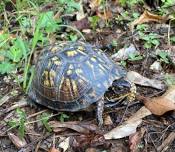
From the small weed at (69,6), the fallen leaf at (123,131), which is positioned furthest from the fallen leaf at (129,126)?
the small weed at (69,6)

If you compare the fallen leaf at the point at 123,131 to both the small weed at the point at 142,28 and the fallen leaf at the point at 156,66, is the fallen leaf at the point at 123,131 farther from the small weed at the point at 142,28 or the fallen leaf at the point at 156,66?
the small weed at the point at 142,28

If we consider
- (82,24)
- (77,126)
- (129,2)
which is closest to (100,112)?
(77,126)

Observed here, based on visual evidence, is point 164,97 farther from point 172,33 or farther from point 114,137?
point 172,33

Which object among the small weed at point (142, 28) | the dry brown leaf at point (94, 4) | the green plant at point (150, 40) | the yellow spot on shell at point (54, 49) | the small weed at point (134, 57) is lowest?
the small weed at point (134, 57)

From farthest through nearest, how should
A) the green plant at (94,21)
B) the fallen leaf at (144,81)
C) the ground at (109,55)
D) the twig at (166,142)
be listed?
the green plant at (94,21), the fallen leaf at (144,81), the ground at (109,55), the twig at (166,142)

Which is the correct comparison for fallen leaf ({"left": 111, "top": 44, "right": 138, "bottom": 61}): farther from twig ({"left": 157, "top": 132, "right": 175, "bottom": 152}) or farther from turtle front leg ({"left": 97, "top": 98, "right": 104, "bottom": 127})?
twig ({"left": 157, "top": 132, "right": 175, "bottom": 152})

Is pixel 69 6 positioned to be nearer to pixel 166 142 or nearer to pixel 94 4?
pixel 94 4
